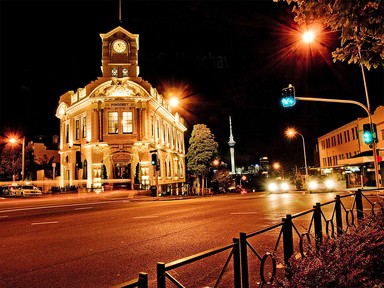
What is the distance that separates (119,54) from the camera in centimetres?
4031

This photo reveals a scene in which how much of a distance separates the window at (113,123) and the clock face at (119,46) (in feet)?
28.2

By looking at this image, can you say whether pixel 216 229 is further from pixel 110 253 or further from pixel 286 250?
pixel 286 250

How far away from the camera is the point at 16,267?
281 inches

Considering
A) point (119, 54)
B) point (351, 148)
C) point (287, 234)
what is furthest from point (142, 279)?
point (351, 148)

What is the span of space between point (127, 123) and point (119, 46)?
10.2m

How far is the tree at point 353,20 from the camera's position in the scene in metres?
5.79

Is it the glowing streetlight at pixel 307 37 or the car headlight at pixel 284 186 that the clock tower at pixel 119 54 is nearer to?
the car headlight at pixel 284 186

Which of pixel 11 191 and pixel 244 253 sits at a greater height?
pixel 11 191

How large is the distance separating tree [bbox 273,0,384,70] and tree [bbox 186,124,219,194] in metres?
39.1

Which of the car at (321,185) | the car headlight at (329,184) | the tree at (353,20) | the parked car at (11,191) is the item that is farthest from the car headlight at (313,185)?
the parked car at (11,191)

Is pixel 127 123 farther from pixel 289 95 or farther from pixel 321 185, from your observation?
pixel 289 95

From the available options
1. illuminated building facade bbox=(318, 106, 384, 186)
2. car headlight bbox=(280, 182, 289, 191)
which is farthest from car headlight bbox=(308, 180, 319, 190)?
car headlight bbox=(280, 182, 289, 191)

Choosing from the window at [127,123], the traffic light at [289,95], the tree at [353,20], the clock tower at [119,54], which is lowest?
the tree at [353,20]

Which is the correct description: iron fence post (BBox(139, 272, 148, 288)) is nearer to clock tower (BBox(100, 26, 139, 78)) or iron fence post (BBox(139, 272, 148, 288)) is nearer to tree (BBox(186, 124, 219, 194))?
clock tower (BBox(100, 26, 139, 78))
